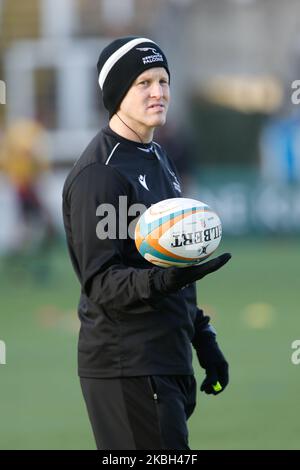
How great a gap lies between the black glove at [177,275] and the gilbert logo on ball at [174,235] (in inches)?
4.4

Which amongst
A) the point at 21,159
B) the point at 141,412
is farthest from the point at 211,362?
the point at 21,159

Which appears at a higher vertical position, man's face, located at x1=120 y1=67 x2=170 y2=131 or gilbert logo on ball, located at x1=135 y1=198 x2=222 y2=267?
man's face, located at x1=120 y1=67 x2=170 y2=131

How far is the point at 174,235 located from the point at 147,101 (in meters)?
0.58

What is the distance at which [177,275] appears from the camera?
4.69m

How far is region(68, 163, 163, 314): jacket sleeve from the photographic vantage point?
190 inches

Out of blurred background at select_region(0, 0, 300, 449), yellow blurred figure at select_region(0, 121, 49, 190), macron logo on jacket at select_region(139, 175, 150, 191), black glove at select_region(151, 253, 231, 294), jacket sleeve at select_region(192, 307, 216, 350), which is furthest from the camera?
yellow blurred figure at select_region(0, 121, 49, 190)

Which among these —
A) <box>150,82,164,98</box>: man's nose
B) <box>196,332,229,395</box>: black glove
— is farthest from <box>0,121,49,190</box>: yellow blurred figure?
<box>150,82,164,98</box>: man's nose

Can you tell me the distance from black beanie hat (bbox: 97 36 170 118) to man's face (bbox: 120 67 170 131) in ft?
0.09

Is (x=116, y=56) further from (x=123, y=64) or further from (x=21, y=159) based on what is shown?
(x=21, y=159)

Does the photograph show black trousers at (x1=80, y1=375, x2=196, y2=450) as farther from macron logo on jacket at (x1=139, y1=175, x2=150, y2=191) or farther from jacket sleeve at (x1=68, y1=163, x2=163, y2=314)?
macron logo on jacket at (x1=139, y1=175, x2=150, y2=191)

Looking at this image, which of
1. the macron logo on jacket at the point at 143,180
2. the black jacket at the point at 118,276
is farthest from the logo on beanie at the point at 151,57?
the macron logo on jacket at the point at 143,180

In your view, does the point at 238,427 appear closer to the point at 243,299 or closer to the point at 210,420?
the point at 210,420

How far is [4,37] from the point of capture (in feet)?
96.2
